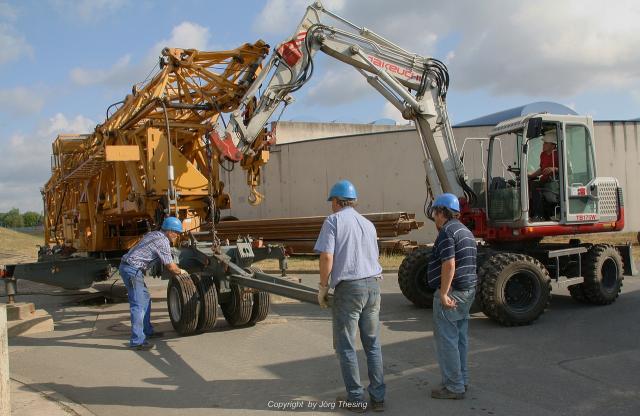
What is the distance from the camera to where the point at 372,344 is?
500 cm

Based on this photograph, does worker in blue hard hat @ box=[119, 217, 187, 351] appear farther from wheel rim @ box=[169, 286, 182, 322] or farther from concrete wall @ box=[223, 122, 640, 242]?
concrete wall @ box=[223, 122, 640, 242]

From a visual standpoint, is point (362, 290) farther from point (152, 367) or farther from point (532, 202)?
point (532, 202)

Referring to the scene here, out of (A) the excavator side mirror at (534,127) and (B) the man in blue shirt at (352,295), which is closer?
(B) the man in blue shirt at (352,295)

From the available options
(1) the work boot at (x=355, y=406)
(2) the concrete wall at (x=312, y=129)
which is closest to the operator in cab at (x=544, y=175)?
(1) the work boot at (x=355, y=406)

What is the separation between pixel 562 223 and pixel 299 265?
8998 millimetres

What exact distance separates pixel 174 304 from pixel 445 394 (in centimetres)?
435

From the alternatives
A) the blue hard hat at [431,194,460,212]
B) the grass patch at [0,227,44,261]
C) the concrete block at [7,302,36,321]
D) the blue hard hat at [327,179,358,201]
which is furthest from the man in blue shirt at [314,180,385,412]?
the grass patch at [0,227,44,261]

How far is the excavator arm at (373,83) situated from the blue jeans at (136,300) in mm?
2677

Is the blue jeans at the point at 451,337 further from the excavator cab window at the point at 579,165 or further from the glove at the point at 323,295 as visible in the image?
the excavator cab window at the point at 579,165

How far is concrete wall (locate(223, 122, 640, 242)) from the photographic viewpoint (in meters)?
21.4

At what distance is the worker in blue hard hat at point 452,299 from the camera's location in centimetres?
530

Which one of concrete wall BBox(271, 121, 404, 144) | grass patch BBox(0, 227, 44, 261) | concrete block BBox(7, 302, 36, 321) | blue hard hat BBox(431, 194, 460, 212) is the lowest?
concrete block BBox(7, 302, 36, 321)

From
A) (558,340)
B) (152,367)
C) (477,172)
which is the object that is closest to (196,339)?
(152,367)

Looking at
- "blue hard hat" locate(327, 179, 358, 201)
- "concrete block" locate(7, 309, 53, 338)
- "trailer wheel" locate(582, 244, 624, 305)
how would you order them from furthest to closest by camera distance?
1. "trailer wheel" locate(582, 244, 624, 305)
2. "concrete block" locate(7, 309, 53, 338)
3. "blue hard hat" locate(327, 179, 358, 201)
